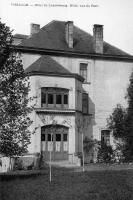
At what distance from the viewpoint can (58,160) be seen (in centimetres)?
2709

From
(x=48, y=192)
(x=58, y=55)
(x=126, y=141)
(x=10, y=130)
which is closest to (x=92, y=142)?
(x=126, y=141)

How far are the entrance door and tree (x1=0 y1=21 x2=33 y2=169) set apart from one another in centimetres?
1113

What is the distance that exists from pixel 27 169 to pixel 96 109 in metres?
10.1

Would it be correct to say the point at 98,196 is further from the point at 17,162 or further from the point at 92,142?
the point at 92,142

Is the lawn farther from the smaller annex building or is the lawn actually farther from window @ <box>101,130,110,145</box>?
window @ <box>101,130,110,145</box>

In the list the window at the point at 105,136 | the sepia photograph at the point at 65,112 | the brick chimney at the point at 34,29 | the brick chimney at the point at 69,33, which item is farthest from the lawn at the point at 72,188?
the brick chimney at the point at 34,29

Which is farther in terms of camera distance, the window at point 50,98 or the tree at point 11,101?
the window at point 50,98

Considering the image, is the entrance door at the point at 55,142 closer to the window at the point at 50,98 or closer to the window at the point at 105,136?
the window at the point at 50,98

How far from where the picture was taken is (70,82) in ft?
92.3

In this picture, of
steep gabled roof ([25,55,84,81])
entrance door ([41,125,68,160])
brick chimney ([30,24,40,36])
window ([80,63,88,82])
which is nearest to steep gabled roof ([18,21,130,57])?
brick chimney ([30,24,40,36])

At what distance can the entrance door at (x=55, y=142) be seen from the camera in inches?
1064

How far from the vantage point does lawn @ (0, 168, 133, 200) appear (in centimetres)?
1198

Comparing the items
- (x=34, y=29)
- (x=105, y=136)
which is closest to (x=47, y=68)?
(x=34, y=29)

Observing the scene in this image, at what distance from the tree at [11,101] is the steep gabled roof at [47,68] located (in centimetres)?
1123
